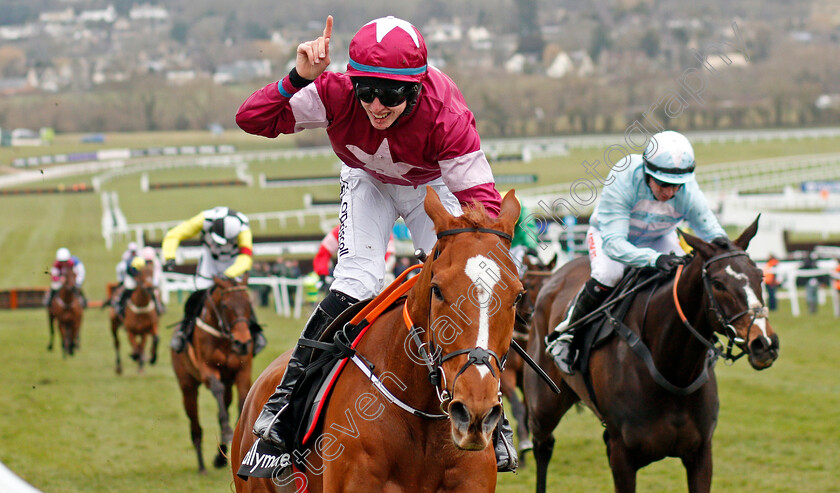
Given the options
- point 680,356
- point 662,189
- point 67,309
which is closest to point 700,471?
point 680,356

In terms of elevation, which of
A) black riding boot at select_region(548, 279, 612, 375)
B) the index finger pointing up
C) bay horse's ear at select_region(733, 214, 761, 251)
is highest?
the index finger pointing up

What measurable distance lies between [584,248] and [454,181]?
56.3 feet

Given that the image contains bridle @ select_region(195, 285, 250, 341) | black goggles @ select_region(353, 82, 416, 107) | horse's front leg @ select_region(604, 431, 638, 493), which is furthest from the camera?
bridle @ select_region(195, 285, 250, 341)

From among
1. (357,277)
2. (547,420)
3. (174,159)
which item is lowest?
(174,159)

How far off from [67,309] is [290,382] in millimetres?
12143

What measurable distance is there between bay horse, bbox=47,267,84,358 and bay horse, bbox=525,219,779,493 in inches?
436

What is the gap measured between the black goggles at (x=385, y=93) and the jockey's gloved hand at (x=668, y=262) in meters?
2.56

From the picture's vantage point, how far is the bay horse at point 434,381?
95.2 inches

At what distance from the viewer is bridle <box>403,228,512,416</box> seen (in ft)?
7.88

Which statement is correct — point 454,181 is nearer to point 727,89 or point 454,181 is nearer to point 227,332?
point 227,332

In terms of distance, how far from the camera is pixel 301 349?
341 cm

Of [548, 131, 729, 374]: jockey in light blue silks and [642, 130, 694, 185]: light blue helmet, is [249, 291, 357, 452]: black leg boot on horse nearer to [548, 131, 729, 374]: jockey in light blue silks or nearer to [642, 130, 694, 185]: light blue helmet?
[548, 131, 729, 374]: jockey in light blue silks

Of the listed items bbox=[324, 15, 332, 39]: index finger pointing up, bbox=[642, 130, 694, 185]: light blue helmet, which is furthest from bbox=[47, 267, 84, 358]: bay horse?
bbox=[324, 15, 332, 39]: index finger pointing up

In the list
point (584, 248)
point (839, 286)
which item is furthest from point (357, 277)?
point (584, 248)
